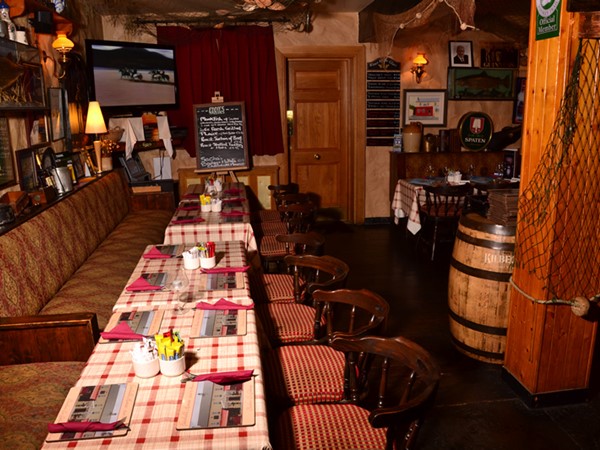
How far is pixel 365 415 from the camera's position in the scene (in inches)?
81.5

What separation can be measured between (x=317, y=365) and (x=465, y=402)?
1136 mm

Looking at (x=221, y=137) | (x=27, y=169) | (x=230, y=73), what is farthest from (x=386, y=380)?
(x=230, y=73)

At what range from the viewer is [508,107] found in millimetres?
7445

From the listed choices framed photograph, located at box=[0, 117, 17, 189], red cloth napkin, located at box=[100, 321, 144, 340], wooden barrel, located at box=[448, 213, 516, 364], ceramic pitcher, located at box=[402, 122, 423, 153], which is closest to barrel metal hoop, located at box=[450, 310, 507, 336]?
wooden barrel, located at box=[448, 213, 516, 364]

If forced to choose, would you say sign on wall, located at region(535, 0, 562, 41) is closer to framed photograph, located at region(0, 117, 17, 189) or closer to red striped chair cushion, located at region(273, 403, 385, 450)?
red striped chair cushion, located at region(273, 403, 385, 450)

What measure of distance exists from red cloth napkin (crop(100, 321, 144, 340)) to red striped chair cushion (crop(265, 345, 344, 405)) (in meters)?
0.61

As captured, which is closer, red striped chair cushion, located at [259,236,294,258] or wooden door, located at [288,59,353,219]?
red striped chair cushion, located at [259,236,294,258]

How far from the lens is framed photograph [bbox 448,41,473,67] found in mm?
Answer: 7094

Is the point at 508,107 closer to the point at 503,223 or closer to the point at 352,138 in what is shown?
the point at 352,138

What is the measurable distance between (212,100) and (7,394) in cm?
490

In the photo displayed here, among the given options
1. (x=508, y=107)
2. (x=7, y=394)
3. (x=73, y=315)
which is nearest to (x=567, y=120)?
(x=73, y=315)

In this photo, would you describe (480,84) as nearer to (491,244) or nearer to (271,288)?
(491,244)

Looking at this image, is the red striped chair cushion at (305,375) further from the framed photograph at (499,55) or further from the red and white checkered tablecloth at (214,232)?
the framed photograph at (499,55)

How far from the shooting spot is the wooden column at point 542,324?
8.85 ft
